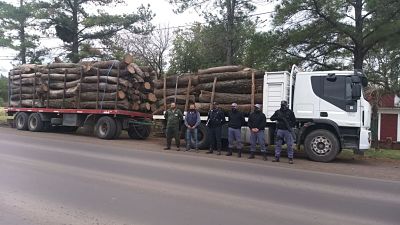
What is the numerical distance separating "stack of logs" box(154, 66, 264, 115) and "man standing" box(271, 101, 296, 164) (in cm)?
166

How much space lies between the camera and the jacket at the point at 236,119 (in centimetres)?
1413

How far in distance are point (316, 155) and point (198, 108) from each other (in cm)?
454

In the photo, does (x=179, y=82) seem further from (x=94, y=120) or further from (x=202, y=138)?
(x=94, y=120)

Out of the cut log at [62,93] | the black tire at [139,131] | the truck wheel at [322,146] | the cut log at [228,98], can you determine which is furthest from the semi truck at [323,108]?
the cut log at [62,93]

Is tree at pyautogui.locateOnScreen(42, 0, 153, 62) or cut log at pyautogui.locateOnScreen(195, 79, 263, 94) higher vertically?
tree at pyautogui.locateOnScreen(42, 0, 153, 62)

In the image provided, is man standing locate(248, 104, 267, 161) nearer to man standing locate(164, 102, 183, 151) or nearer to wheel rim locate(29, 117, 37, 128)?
man standing locate(164, 102, 183, 151)

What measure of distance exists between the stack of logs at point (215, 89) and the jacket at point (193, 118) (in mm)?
709

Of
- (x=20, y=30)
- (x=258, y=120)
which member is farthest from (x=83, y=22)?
(x=258, y=120)

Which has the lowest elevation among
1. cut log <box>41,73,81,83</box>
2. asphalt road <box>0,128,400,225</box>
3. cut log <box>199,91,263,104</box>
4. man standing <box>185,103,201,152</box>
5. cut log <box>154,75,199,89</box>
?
asphalt road <box>0,128,400,225</box>

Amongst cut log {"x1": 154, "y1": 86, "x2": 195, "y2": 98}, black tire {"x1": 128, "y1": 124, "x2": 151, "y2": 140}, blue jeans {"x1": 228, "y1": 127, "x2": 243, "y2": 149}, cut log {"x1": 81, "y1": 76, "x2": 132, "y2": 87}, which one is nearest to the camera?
blue jeans {"x1": 228, "y1": 127, "x2": 243, "y2": 149}

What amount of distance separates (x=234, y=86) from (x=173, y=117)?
2332mm

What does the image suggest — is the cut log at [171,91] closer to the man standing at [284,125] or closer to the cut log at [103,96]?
the cut log at [103,96]

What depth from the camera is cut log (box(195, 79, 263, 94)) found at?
48.4ft

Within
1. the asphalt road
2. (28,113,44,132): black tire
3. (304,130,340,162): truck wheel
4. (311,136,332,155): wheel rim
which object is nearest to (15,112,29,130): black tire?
(28,113,44,132): black tire
